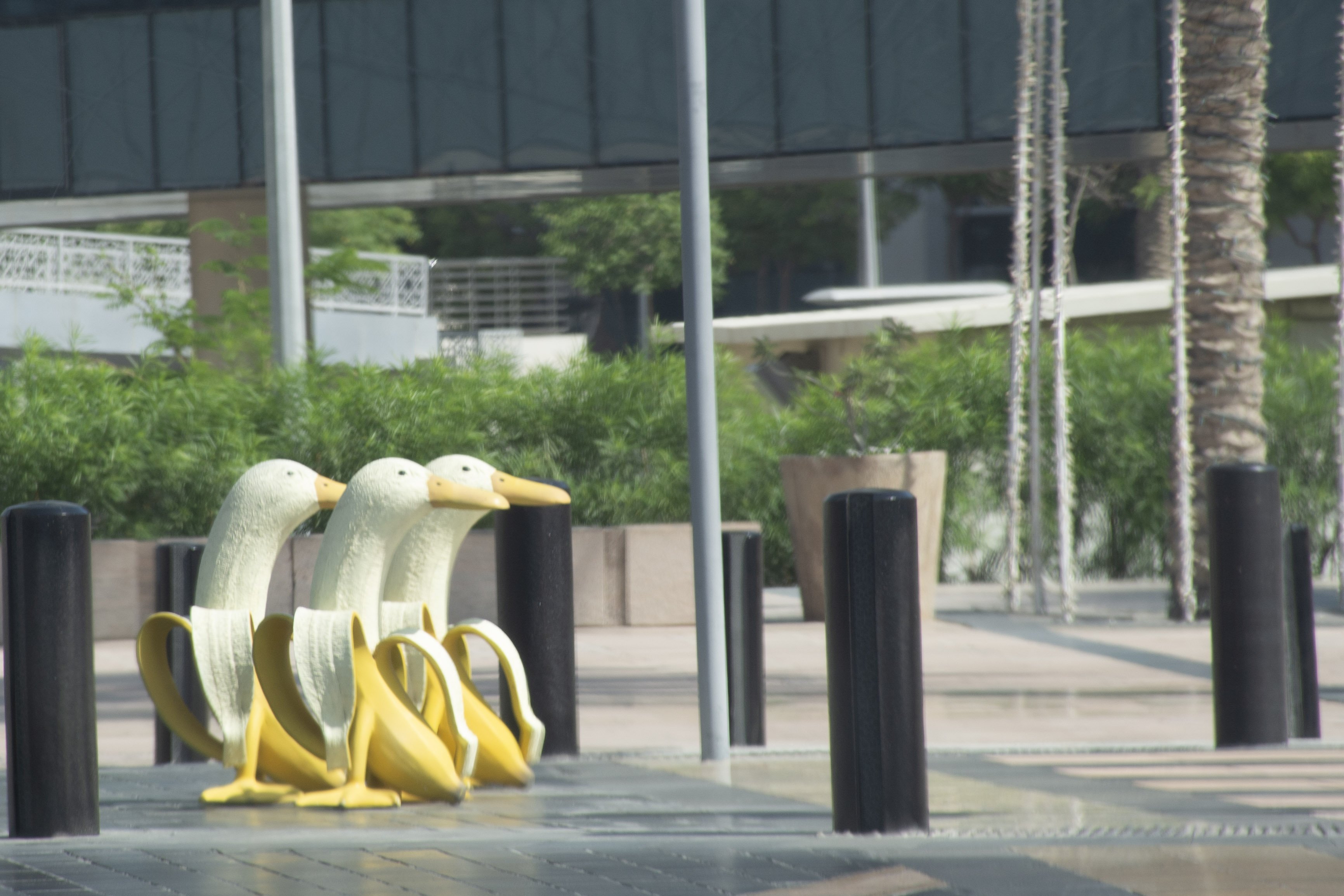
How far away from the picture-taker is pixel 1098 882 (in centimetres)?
391

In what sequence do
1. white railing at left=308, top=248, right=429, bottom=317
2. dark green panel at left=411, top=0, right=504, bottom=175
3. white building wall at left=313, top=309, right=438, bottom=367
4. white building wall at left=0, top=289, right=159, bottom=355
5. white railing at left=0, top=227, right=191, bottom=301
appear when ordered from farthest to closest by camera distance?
white railing at left=308, top=248, right=429, bottom=317
white building wall at left=313, top=309, right=438, bottom=367
white railing at left=0, top=227, right=191, bottom=301
white building wall at left=0, top=289, right=159, bottom=355
dark green panel at left=411, top=0, right=504, bottom=175

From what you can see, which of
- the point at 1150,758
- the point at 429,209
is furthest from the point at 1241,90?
the point at 429,209

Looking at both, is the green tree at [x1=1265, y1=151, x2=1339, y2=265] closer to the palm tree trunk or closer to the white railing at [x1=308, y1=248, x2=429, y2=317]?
the white railing at [x1=308, y1=248, x2=429, y2=317]

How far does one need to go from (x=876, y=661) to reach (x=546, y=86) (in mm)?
11204

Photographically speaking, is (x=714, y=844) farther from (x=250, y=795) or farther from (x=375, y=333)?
(x=375, y=333)

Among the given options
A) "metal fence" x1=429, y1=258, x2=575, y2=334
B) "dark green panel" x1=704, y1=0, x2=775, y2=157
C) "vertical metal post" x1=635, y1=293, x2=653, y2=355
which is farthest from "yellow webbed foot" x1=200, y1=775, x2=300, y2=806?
"metal fence" x1=429, y1=258, x2=575, y2=334

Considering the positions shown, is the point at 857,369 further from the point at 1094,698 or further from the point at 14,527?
the point at 14,527

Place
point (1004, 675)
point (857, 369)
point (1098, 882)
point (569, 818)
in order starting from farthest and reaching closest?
point (857, 369)
point (1004, 675)
point (569, 818)
point (1098, 882)

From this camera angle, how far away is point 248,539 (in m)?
5.19

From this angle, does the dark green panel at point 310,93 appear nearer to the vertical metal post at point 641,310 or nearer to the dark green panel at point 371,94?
the dark green panel at point 371,94

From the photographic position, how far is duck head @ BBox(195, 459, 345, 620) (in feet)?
17.0

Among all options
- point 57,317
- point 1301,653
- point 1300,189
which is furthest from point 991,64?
point 1300,189

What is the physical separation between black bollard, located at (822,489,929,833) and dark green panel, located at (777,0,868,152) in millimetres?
10284

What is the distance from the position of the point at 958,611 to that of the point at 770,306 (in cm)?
3686
